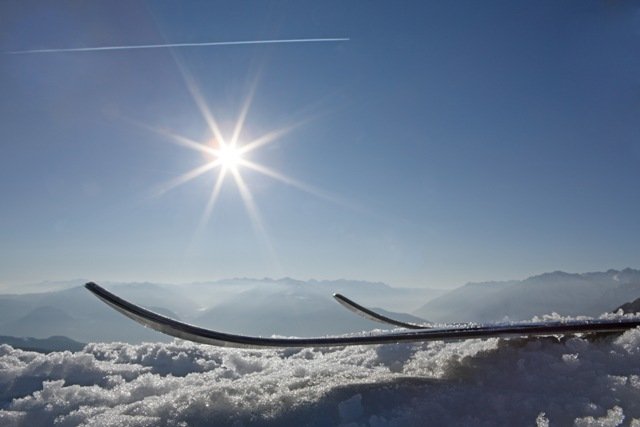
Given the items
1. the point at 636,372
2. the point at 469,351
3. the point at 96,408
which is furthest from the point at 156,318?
the point at 636,372

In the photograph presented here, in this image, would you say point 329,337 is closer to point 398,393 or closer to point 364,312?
point 398,393

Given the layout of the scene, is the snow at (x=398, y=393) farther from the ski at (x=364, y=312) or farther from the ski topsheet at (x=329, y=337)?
the ski at (x=364, y=312)

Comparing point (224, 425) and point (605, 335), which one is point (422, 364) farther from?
point (224, 425)

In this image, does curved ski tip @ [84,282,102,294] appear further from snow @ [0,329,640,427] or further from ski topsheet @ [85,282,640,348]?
snow @ [0,329,640,427]

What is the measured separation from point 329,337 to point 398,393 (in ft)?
2.33

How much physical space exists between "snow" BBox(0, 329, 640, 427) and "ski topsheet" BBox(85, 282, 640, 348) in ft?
0.60

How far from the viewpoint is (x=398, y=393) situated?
3.32 m

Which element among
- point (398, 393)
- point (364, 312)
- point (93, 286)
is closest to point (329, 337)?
point (398, 393)

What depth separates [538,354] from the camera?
3.77 metres

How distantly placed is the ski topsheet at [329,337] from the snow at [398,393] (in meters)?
0.18

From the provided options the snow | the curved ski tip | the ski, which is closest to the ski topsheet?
the curved ski tip

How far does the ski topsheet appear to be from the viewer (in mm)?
3016

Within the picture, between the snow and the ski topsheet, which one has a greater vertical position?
the ski topsheet

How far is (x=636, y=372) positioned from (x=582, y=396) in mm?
691
